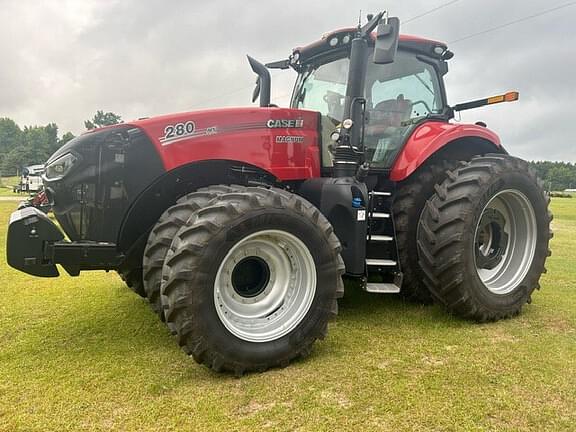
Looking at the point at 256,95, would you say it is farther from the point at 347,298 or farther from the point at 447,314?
the point at 447,314

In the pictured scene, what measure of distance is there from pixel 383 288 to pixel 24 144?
110577mm

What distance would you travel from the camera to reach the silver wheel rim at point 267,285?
128 inches

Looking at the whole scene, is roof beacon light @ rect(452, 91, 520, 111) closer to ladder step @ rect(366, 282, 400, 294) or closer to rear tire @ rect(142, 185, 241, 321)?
ladder step @ rect(366, 282, 400, 294)

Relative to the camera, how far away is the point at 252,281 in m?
3.49

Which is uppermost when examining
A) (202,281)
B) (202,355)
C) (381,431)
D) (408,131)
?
(408,131)

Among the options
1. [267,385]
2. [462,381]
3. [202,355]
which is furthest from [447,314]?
[202,355]

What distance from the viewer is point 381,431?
238cm

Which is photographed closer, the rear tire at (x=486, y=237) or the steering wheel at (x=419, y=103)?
the rear tire at (x=486, y=237)

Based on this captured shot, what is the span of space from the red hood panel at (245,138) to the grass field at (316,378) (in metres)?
1.47

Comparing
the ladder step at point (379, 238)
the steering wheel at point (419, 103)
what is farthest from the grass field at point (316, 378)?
the steering wheel at point (419, 103)

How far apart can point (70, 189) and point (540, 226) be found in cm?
438

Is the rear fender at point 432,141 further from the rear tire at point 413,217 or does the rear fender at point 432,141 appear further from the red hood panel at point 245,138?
the red hood panel at point 245,138

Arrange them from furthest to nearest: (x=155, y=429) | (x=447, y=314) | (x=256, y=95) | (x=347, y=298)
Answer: (x=256, y=95), (x=347, y=298), (x=447, y=314), (x=155, y=429)

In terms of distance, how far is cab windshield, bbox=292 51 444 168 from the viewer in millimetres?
4562
